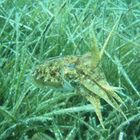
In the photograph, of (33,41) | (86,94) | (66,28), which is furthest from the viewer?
(66,28)

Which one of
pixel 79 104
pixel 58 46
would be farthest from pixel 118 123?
pixel 58 46

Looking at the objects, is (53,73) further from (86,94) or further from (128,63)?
(128,63)

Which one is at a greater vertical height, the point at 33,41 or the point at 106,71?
the point at 33,41

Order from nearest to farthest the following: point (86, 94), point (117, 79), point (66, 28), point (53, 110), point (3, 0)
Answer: point (86, 94), point (53, 110), point (117, 79), point (66, 28), point (3, 0)

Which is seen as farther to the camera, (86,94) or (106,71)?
(106,71)
